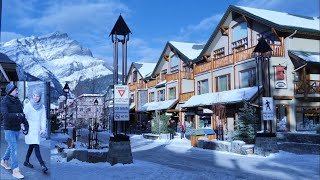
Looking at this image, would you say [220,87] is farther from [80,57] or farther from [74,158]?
[80,57]

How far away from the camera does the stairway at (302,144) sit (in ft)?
42.9

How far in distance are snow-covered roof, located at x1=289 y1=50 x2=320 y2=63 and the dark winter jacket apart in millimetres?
14876

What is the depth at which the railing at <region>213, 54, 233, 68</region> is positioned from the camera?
22453 mm

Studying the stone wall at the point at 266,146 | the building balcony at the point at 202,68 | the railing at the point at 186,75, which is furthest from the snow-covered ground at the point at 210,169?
the railing at the point at 186,75

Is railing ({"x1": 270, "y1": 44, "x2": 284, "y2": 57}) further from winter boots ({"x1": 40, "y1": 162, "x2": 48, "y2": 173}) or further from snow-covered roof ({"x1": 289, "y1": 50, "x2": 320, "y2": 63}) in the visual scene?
winter boots ({"x1": 40, "y1": 162, "x2": 48, "y2": 173})

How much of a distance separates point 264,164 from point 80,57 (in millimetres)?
7929

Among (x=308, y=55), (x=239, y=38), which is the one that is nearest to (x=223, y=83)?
(x=239, y=38)

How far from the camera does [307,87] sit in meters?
17.3

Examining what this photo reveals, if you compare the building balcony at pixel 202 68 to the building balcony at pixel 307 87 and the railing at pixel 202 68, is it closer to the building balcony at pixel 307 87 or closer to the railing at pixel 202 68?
the railing at pixel 202 68

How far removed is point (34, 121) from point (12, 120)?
0.66 feet

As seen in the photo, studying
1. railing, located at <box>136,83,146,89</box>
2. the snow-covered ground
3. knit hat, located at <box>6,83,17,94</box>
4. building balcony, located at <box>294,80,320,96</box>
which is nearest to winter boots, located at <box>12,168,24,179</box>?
knit hat, located at <box>6,83,17,94</box>

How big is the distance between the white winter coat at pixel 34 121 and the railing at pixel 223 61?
19.6m

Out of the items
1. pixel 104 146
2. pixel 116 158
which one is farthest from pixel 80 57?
pixel 104 146

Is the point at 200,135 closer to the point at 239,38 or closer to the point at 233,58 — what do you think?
the point at 233,58
